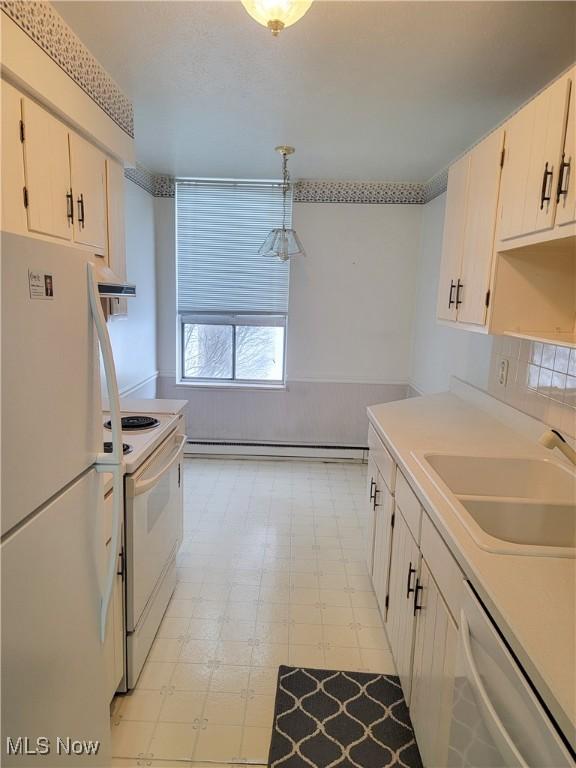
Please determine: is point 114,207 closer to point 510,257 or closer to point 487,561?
point 510,257

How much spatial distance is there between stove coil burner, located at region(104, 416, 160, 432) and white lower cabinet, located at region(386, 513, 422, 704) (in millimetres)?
1226

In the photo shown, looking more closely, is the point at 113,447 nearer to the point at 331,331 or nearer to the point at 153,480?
the point at 153,480

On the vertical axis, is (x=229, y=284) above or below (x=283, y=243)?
below

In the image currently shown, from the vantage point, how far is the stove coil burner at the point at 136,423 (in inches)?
86.9

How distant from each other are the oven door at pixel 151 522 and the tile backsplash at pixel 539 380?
1.63m

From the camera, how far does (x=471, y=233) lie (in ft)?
7.00

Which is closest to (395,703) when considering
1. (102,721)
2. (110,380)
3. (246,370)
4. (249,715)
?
(249,715)

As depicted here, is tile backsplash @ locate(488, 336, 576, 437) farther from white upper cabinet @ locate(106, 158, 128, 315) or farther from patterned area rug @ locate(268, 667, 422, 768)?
white upper cabinet @ locate(106, 158, 128, 315)

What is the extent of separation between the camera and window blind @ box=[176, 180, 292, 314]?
427 centimetres

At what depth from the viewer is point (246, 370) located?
4.65 metres

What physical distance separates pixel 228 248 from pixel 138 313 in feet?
3.52

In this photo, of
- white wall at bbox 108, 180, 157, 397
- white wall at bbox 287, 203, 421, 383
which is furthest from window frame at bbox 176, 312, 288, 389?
white wall at bbox 108, 180, 157, 397

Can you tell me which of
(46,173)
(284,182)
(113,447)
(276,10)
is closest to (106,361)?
(113,447)

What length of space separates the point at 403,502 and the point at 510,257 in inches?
41.1
